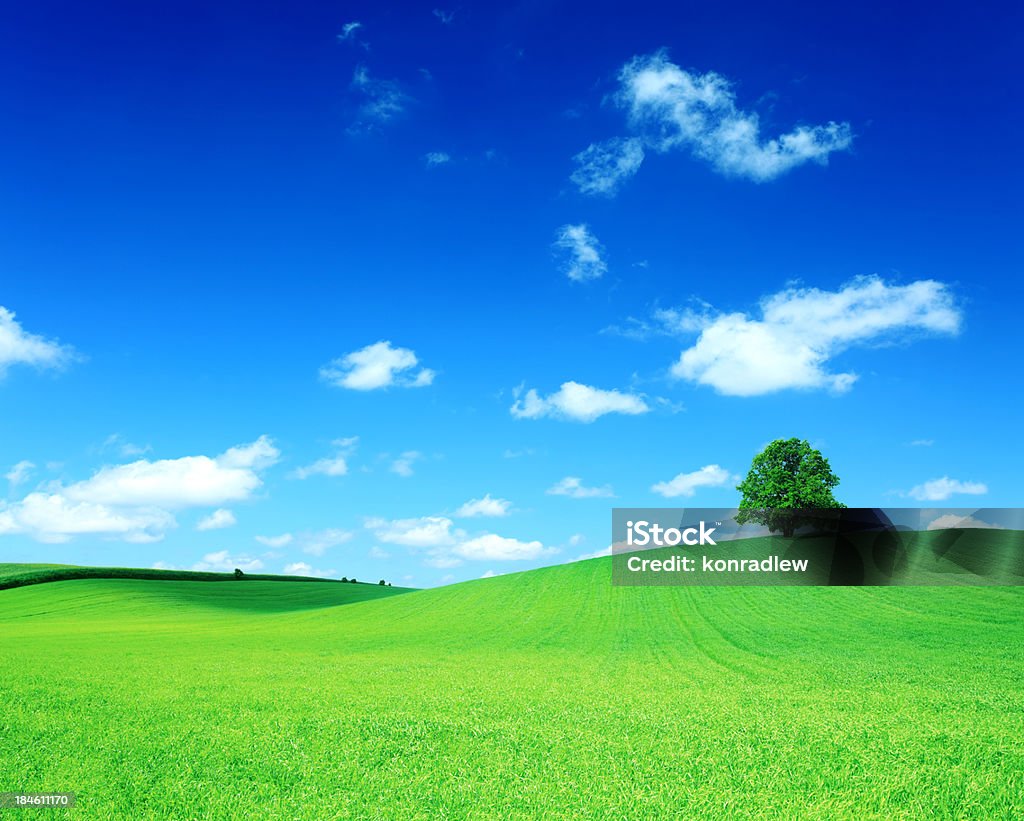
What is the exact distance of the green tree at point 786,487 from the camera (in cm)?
6153

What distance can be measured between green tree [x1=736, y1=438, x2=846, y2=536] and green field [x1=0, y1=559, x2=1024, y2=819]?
31.2 m

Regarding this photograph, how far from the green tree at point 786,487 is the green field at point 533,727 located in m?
31.2

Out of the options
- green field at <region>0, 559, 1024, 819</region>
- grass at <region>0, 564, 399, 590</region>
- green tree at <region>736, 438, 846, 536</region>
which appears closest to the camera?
green field at <region>0, 559, 1024, 819</region>

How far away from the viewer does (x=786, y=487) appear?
62750 mm

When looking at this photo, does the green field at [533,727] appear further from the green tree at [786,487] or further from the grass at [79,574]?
the grass at [79,574]

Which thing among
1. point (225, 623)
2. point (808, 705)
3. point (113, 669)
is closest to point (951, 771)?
point (808, 705)

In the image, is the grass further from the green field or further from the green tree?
the green tree

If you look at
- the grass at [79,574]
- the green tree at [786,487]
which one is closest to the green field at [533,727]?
the green tree at [786,487]

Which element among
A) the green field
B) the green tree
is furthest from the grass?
the green tree

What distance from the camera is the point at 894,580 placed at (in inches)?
1730

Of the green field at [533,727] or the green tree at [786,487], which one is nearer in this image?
the green field at [533,727]

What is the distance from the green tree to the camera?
6153 centimetres

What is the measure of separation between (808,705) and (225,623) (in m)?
43.8

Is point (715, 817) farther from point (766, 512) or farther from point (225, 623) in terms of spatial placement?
point (766, 512)
